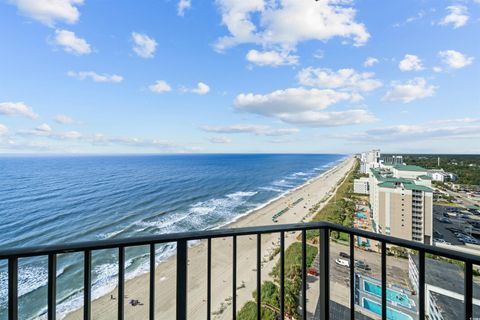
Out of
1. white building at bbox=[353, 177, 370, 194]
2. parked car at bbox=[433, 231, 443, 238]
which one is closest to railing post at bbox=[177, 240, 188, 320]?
parked car at bbox=[433, 231, 443, 238]

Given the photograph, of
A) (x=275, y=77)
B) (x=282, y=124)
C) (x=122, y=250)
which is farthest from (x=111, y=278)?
(x=282, y=124)

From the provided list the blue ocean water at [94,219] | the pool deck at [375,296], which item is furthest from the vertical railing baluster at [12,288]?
the pool deck at [375,296]

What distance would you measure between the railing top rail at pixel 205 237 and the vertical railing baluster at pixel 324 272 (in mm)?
62

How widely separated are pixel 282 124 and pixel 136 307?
3821cm

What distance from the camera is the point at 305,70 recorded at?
784 centimetres

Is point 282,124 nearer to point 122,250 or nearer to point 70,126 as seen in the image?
point 70,126

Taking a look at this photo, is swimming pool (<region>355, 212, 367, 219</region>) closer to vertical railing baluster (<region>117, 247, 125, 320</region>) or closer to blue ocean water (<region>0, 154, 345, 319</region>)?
blue ocean water (<region>0, 154, 345, 319</region>)

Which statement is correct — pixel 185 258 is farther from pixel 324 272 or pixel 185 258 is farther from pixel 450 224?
pixel 450 224

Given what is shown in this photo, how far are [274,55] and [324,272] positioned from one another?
7.68 m

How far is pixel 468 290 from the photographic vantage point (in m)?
0.89

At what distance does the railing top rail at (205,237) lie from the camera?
884 millimetres

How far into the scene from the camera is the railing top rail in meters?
0.88

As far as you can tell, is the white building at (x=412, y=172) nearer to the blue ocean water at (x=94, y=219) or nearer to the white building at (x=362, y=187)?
the blue ocean water at (x=94, y=219)

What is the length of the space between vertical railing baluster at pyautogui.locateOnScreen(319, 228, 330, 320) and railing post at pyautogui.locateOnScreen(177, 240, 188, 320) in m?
0.79
